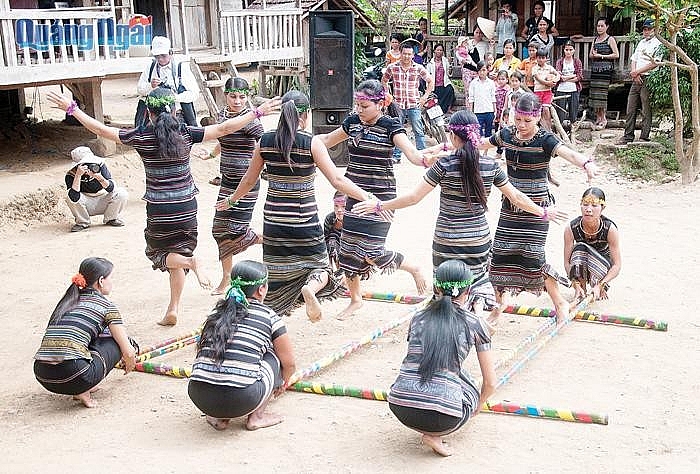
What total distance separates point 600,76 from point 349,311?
32.2ft

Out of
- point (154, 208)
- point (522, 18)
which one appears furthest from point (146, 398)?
point (522, 18)

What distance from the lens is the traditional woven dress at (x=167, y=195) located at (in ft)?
19.6

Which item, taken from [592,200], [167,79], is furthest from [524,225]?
[167,79]

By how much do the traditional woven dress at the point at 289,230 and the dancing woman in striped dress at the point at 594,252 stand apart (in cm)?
213

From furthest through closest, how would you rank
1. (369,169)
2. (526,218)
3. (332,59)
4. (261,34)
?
(261,34) → (332,59) → (369,169) → (526,218)

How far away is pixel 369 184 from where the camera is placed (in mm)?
6168

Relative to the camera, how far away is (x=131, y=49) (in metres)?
13.6

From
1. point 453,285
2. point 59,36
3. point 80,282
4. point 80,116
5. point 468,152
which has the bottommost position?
point 80,282

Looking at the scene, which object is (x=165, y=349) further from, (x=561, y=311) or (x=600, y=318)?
(x=600, y=318)

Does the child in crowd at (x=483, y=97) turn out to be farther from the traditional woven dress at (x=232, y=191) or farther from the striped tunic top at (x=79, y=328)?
the striped tunic top at (x=79, y=328)

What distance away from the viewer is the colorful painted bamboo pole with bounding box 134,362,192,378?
5.25 meters

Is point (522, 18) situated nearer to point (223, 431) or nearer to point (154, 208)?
point (154, 208)

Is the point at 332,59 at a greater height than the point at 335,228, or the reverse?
the point at 332,59

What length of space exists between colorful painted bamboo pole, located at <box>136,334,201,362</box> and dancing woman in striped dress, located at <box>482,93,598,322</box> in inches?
85.4
